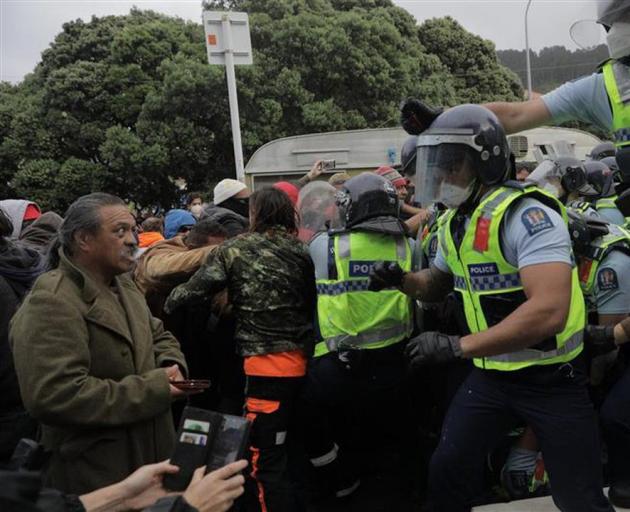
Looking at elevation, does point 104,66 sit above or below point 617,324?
above

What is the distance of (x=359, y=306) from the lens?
297 centimetres

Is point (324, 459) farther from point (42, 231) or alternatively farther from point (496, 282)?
point (42, 231)

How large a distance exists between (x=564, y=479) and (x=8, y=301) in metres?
2.33

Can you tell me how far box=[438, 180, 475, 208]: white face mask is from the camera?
226 centimetres

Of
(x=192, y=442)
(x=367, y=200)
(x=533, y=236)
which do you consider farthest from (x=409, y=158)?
(x=192, y=442)

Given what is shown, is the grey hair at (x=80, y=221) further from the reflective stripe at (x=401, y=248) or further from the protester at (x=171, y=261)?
the reflective stripe at (x=401, y=248)

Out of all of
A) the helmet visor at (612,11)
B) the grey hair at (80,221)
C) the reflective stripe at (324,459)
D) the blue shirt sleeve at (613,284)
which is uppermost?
A: the helmet visor at (612,11)

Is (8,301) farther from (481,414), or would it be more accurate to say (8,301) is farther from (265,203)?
(481,414)

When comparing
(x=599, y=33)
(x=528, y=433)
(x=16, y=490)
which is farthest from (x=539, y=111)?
(x=16, y=490)

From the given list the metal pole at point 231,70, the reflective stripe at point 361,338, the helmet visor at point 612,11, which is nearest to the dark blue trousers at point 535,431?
the reflective stripe at point 361,338

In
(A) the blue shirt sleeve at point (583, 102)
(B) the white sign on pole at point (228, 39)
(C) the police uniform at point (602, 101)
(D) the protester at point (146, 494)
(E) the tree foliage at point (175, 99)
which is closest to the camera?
(D) the protester at point (146, 494)

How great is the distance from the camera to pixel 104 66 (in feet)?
56.4

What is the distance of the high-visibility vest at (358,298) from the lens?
2936 millimetres

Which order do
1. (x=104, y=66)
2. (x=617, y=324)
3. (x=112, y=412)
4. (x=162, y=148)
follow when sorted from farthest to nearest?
(x=104, y=66)
(x=162, y=148)
(x=617, y=324)
(x=112, y=412)
